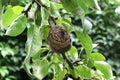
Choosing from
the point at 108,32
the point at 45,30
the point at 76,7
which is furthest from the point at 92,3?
the point at 108,32

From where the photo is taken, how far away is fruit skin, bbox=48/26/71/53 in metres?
0.68

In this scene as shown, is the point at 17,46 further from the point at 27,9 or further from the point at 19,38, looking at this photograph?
the point at 27,9

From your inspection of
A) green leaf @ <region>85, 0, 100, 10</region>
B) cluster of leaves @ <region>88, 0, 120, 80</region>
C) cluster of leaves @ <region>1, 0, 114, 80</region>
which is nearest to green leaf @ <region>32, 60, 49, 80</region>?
cluster of leaves @ <region>1, 0, 114, 80</region>

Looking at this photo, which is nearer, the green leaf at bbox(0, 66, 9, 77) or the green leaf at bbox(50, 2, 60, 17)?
the green leaf at bbox(50, 2, 60, 17)

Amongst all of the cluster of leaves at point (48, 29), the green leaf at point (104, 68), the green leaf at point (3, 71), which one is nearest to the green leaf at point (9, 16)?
the cluster of leaves at point (48, 29)

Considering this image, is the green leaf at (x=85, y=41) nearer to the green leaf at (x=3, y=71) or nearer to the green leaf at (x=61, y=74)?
the green leaf at (x=61, y=74)

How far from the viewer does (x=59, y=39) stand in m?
0.69

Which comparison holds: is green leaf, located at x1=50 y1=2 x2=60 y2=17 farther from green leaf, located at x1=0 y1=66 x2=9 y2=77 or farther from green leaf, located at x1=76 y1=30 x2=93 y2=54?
green leaf, located at x1=0 y1=66 x2=9 y2=77

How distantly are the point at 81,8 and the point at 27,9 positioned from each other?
0.44 ft

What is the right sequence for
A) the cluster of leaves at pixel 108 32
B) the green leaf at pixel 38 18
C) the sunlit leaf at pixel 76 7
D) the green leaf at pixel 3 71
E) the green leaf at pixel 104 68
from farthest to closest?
1. the cluster of leaves at pixel 108 32
2. the green leaf at pixel 3 71
3. the green leaf at pixel 104 68
4. the green leaf at pixel 38 18
5. the sunlit leaf at pixel 76 7

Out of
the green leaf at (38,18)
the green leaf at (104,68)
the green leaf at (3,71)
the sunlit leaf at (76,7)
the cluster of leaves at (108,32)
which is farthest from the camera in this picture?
the cluster of leaves at (108,32)

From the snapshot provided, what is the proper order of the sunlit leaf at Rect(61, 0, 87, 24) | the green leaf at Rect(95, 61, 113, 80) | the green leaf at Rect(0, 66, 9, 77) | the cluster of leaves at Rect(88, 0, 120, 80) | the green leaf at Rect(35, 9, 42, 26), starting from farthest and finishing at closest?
the cluster of leaves at Rect(88, 0, 120, 80)
the green leaf at Rect(0, 66, 9, 77)
the green leaf at Rect(95, 61, 113, 80)
the green leaf at Rect(35, 9, 42, 26)
the sunlit leaf at Rect(61, 0, 87, 24)

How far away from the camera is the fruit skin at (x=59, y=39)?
0.68 metres

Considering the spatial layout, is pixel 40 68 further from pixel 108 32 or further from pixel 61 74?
pixel 108 32
